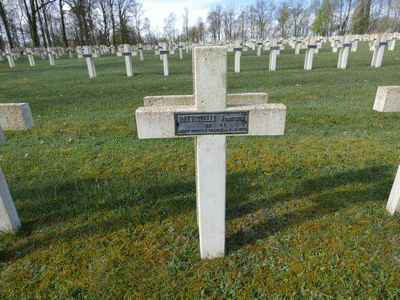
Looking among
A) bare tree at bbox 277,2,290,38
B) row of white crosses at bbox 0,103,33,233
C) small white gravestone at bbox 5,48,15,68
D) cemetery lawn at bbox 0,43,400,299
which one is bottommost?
cemetery lawn at bbox 0,43,400,299

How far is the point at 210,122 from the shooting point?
2051 mm

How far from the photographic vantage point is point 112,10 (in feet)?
156

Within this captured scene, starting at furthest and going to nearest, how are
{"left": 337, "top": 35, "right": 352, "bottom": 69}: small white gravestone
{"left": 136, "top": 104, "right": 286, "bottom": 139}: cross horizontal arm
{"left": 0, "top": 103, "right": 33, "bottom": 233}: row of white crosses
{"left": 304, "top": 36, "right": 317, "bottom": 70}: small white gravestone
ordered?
1. {"left": 337, "top": 35, "right": 352, "bottom": 69}: small white gravestone
2. {"left": 304, "top": 36, "right": 317, "bottom": 70}: small white gravestone
3. {"left": 0, "top": 103, "right": 33, "bottom": 233}: row of white crosses
4. {"left": 136, "top": 104, "right": 286, "bottom": 139}: cross horizontal arm

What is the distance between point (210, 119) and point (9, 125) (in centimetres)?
211

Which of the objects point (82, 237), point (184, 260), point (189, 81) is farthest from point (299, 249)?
point (189, 81)

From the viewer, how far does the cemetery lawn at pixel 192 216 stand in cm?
231

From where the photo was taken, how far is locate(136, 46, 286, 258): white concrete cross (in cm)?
190

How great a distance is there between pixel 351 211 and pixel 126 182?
333 cm

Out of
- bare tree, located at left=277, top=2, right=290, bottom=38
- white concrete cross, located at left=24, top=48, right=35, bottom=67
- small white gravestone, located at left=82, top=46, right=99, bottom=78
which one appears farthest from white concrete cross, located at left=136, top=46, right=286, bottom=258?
bare tree, located at left=277, top=2, right=290, bottom=38

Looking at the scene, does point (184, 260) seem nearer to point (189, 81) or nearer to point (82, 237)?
point (82, 237)

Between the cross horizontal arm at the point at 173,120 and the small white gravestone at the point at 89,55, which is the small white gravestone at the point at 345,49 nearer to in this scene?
the small white gravestone at the point at 89,55

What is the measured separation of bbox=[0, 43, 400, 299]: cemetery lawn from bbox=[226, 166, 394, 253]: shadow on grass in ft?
0.05

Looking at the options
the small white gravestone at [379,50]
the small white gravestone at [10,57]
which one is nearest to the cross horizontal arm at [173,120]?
the small white gravestone at [379,50]

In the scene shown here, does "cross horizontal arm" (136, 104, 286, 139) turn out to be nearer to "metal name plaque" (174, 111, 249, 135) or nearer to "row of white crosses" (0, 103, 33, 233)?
Result: "metal name plaque" (174, 111, 249, 135)
